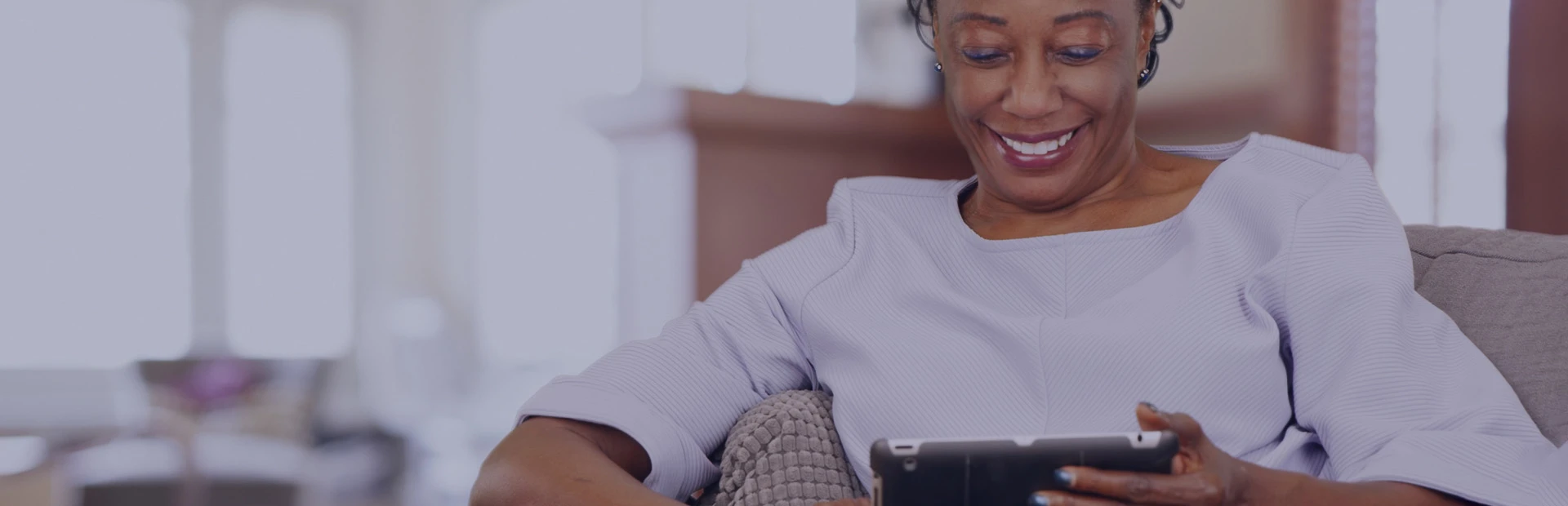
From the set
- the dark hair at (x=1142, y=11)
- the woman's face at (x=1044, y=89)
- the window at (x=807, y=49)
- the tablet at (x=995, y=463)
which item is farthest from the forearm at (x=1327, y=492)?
the window at (x=807, y=49)

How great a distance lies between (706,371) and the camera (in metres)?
1.28

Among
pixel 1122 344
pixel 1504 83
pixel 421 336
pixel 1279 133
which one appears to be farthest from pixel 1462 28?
pixel 421 336

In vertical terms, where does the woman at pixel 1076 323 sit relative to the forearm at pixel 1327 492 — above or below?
above

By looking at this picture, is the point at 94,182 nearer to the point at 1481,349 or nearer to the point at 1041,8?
the point at 1041,8

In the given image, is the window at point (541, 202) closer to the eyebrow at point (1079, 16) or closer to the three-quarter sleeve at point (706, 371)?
the three-quarter sleeve at point (706, 371)

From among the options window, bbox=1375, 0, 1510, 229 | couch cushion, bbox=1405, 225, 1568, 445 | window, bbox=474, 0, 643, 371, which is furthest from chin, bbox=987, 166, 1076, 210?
window, bbox=474, 0, 643, 371

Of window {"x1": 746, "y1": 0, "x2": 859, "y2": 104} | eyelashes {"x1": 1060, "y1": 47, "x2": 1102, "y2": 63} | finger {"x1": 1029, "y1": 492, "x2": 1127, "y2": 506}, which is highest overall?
window {"x1": 746, "y1": 0, "x2": 859, "y2": 104}

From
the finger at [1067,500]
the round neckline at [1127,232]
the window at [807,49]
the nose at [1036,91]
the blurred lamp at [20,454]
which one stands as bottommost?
the blurred lamp at [20,454]

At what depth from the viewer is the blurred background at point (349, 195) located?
12.8 feet

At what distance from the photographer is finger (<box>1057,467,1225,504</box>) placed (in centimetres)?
84

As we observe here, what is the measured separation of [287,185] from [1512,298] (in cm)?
513

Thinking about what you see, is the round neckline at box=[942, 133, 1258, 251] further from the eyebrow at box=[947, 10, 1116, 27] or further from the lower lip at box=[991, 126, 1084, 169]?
the eyebrow at box=[947, 10, 1116, 27]

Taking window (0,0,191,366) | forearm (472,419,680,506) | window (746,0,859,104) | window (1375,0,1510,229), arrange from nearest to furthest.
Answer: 1. forearm (472,419,680,506)
2. window (1375,0,1510,229)
3. window (746,0,859,104)
4. window (0,0,191,366)

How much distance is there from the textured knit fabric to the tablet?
0.83 ft
